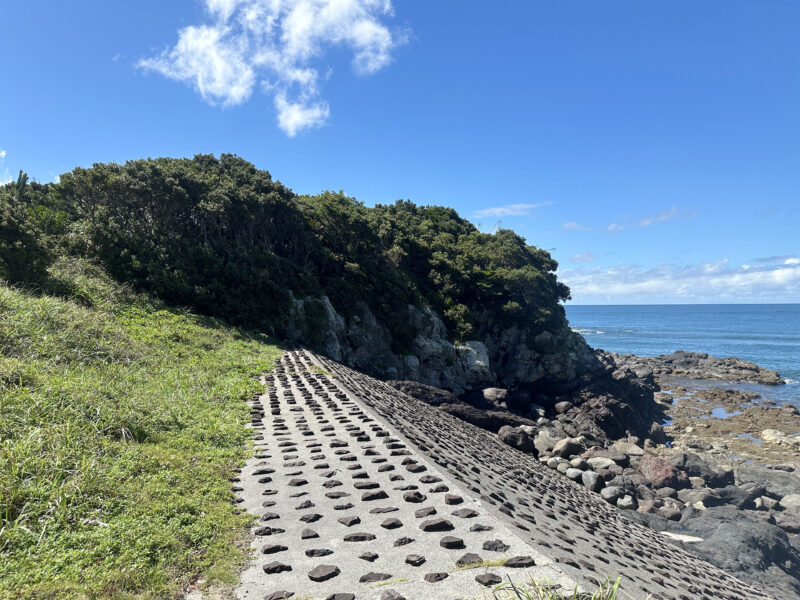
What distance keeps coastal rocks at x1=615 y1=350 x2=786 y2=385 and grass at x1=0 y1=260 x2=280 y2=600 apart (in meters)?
51.9

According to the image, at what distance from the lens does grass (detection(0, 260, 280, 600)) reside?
152 inches

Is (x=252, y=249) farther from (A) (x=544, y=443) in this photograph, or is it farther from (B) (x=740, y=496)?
(B) (x=740, y=496)

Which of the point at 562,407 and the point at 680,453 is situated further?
the point at 562,407

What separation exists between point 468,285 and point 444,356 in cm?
1051

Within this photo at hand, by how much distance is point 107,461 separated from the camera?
5.67 meters

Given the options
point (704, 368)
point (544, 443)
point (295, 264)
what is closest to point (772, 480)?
point (544, 443)

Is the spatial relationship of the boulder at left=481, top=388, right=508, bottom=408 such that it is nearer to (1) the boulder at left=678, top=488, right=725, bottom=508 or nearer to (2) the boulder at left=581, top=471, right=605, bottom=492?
(2) the boulder at left=581, top=471, right=605, bottom=492

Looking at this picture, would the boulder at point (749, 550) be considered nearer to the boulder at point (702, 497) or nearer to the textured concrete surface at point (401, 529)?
the textured concrete surface at point (401, 529)

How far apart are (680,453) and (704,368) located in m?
43.0

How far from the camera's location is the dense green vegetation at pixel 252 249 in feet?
68.1

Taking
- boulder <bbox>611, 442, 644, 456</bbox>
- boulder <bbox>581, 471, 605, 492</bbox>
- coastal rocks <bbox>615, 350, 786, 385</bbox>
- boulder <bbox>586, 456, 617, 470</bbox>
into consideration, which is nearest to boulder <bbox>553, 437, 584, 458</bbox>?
boulder <bbox>586, 456, 617, 470</bbox>

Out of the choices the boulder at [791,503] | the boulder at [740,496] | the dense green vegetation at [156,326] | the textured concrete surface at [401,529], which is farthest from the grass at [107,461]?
the boulder at [791,503]

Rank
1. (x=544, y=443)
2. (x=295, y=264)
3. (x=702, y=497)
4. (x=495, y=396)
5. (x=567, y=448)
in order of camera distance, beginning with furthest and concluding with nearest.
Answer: (x=495, y=396)
(x=295, y=264)
(x=544, y=443)
(x=567, y=448)
(x=702, y=497)

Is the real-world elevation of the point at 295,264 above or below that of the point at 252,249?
below
